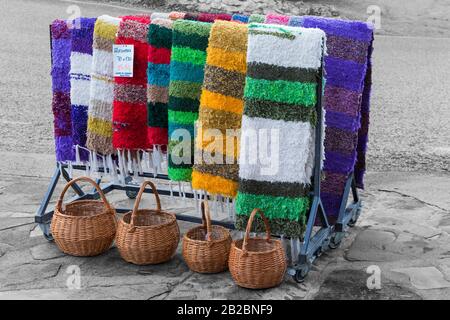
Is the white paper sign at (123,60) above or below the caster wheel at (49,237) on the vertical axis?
above

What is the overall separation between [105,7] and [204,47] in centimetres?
873

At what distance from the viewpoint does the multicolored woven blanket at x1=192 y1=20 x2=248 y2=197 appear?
3.46 meters

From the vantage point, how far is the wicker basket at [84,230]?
388 cm

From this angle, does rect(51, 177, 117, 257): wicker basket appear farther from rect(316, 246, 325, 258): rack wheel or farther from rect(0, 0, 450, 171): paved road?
rect(0, 0, 450, 171): paved road

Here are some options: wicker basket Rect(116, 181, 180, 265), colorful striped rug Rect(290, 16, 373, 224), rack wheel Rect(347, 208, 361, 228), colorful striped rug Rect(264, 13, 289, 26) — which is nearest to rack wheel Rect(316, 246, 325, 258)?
colorful striped rug Rect(290, 16, 373, 224)

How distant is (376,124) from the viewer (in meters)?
7.30

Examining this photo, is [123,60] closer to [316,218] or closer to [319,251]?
[316,218]

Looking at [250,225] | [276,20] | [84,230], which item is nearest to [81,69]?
[84,230]

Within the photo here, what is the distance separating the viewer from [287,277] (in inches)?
146

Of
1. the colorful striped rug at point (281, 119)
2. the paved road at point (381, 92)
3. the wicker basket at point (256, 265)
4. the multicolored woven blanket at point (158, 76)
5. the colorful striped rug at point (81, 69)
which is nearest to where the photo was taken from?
the colorful striped rug at point (281, 119)

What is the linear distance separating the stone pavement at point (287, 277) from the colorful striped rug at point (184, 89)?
0.61 meters

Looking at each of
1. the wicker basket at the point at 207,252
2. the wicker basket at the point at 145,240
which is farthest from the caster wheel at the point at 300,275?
the wicker basket at the point at 145,240

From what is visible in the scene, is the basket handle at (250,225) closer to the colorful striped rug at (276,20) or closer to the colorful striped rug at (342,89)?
the colorful striped rug at (342,89)
